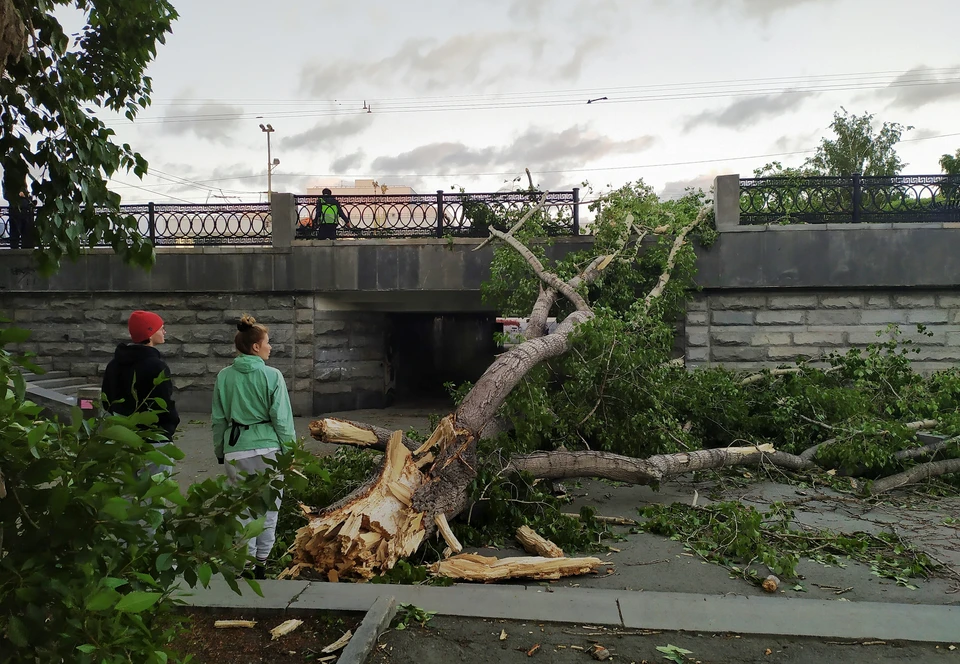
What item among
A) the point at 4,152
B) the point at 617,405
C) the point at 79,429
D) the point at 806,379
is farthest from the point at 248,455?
the point at 806,379

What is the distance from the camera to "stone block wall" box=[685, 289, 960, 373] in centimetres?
1066

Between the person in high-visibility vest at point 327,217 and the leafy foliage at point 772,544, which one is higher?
the person in high-visibility vest at point 327,217

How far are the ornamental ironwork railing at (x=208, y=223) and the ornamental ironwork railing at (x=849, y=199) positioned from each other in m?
8.25

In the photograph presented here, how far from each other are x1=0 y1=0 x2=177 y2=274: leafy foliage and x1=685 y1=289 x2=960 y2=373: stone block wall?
30.8ft

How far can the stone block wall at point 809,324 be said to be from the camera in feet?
35.0

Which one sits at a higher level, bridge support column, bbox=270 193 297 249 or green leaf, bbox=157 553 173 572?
bridge support column, bbox=270 193 297 249

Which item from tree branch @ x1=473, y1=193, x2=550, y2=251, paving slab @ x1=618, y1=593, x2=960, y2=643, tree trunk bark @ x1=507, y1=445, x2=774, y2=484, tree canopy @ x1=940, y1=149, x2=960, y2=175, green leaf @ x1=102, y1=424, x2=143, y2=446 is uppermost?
tree canopy @ x1=940, y1=149, x2=960, y2=175

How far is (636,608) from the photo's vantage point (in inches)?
151

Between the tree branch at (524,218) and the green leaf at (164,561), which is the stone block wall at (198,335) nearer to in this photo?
the tree branch at (524,218)

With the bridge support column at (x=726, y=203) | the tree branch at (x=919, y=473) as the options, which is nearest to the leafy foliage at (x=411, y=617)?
the tree branch at (x=919, y=473)

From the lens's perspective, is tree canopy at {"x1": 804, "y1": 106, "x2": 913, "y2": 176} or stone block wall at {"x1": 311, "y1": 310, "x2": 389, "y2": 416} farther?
tree canopy at {"x1": 804, "y1": 106, "x2": 913, "y2": 176}

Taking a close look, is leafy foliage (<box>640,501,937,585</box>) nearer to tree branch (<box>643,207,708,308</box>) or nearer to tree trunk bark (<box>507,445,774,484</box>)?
tree trunk bark (<box>507,445,774,484</box>)

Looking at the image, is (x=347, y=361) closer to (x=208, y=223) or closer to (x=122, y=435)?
(x=208, y=223)

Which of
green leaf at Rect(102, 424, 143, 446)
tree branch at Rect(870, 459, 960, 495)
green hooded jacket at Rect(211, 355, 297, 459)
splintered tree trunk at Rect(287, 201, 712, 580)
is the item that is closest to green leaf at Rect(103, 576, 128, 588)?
green leaf at Rect(102, 424, 143, 446)
